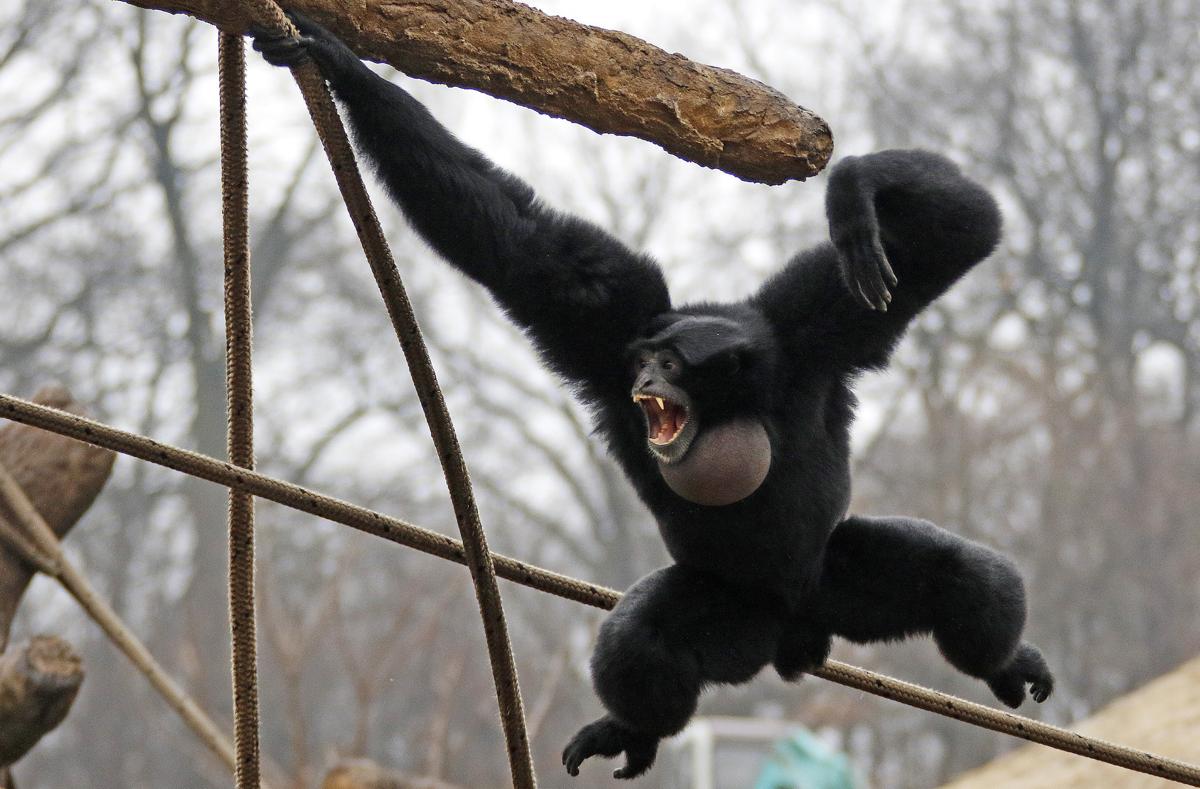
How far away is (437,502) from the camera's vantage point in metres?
13.9

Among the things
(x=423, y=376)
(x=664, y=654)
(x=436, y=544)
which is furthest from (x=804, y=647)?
(x=423, y=376)

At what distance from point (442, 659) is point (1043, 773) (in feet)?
23.8

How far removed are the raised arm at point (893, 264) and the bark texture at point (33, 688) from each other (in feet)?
8.92

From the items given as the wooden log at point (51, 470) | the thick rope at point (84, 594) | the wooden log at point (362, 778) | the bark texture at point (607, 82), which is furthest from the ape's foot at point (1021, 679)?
the wooden log at point (362, 778)

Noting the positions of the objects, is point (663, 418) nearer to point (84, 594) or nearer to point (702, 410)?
point (702, 410)

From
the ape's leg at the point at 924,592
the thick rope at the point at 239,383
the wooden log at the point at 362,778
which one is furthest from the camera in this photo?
the wooden log at the point at 362,778

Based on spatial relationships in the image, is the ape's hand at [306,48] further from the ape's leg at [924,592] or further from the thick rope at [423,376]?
the ape's leg at [924,592]

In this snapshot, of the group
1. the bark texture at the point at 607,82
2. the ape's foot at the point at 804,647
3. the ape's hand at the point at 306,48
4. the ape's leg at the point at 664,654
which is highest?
the bark texture at the point at 607,82

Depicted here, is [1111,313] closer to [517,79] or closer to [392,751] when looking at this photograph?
[392,751]

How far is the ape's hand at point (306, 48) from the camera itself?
2.37m

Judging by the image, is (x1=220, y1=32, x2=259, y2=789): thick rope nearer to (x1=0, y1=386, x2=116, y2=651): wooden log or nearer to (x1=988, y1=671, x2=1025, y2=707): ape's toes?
(x1=0, y1=386, x2=116, y2=651): wooden log

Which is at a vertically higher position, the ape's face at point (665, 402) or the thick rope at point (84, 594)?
the thick rope at point (84, 594)

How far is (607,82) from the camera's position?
116 inches

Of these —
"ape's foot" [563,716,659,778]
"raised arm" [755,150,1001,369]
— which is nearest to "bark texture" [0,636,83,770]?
"ape's foot" [563,716,659,778]
